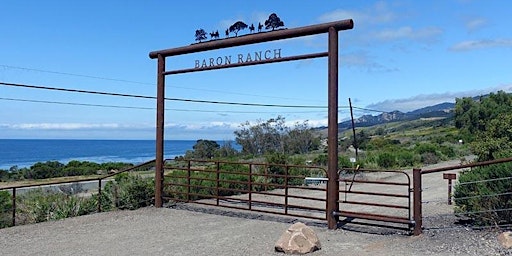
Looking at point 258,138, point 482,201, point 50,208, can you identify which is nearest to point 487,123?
point 482,201

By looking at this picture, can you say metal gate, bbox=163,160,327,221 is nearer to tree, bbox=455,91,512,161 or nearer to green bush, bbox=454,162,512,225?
green bush, bbox=454,162,512,225

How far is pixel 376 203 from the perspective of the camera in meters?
11.2

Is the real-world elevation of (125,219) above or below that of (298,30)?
below

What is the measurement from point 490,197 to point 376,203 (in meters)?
3.34

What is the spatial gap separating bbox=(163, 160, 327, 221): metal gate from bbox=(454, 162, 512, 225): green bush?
2728 millimetres

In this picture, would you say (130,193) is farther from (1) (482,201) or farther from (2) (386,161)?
(2) (386,161)

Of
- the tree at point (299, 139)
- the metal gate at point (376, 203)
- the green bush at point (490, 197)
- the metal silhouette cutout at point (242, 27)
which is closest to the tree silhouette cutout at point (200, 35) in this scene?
the metal silhouette cutout at point (242, 27)

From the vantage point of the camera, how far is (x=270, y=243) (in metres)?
7.70

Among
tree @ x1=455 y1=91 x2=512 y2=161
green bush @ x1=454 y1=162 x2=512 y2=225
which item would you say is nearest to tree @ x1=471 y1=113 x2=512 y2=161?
tree @ x1=455 y1=91 x2=512 y2=161

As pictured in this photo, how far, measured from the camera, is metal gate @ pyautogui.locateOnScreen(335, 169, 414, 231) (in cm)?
814

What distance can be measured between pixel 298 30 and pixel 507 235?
5.08 metres

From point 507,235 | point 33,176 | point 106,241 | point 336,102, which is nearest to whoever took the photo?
point 507,235

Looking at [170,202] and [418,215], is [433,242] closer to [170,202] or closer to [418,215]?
[418,215]

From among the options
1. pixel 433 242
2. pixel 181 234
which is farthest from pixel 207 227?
pixel 433 242
